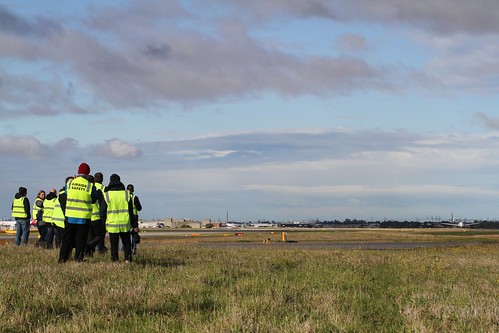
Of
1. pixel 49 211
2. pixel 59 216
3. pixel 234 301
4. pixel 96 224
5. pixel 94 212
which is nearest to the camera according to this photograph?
pixel 234 301

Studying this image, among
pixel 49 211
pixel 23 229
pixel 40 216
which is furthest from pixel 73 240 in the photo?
pixel 23 229

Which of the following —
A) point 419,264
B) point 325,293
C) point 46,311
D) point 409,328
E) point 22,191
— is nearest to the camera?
point 409,328

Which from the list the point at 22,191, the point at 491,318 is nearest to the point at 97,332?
the point at 491,318

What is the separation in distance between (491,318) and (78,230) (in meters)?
9.07

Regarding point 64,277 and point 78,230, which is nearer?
point 64,277

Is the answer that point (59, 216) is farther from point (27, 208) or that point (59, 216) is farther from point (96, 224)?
point (27, 208)

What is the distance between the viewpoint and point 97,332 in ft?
18.8

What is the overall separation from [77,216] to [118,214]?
3.00ft

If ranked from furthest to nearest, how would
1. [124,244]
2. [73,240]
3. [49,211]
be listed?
[49,211] < [124,244] < [73,240]

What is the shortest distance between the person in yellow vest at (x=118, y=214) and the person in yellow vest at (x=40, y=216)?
757 centimetres

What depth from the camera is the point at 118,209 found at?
523 inches

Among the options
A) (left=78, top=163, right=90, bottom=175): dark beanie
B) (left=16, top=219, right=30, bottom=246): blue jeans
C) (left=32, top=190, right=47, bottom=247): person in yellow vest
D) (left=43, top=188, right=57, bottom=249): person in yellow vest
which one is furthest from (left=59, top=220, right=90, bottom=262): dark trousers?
(left=16, top=219, right=30, bottom=246): blue jeans

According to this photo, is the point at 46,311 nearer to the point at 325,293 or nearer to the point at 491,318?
the point at 325,293

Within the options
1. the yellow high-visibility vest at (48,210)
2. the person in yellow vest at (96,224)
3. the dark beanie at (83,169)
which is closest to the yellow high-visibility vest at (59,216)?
the person in yellow vest at (96,224)
